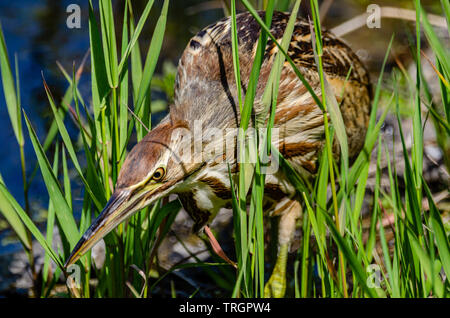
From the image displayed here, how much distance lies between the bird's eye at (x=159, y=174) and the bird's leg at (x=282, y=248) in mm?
752

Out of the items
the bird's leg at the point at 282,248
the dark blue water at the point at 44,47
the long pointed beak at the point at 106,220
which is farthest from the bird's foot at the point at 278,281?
the dark blue water at the point at 44,47

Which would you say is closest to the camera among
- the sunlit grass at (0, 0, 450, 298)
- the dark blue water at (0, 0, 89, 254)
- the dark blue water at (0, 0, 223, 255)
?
the sunlit grass at (0, 0, 450, 298)

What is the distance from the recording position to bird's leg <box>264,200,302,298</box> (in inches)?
91.3

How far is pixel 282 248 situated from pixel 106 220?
90 centimetres

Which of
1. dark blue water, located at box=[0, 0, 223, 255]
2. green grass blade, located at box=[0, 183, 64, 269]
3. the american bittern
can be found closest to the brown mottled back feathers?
the american bittern

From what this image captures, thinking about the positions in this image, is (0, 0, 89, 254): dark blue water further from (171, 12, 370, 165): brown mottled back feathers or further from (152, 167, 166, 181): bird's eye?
(152, 167, 166, 181): bird's eye

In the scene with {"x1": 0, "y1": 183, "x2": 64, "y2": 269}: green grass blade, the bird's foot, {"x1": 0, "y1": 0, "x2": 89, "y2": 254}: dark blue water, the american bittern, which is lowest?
the bird's foot

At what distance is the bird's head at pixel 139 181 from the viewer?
1618 mm

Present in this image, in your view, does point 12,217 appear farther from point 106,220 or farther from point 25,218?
point 106,220

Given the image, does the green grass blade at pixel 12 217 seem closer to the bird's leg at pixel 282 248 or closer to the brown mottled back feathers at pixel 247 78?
the brown mottled back feathers at pixel 247 78

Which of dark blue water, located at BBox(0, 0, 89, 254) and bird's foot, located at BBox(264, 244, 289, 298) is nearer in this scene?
bird's foot, located at BBox(264, 244, 289, 298)

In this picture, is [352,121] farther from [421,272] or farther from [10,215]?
[10,215]

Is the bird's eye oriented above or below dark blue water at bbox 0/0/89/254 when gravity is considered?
below
